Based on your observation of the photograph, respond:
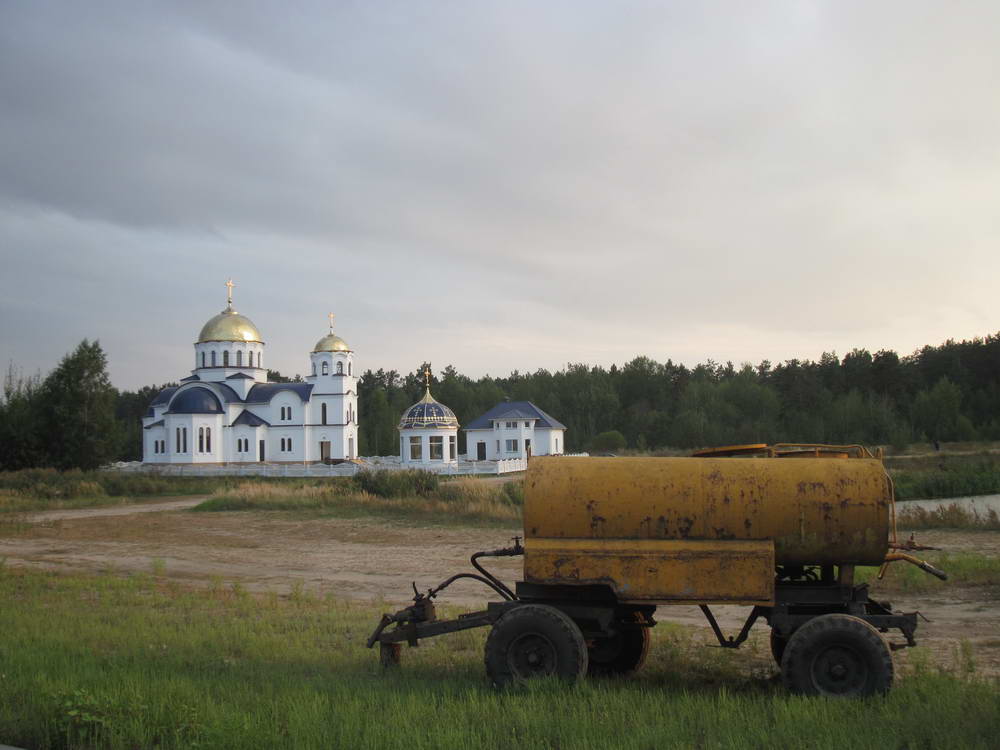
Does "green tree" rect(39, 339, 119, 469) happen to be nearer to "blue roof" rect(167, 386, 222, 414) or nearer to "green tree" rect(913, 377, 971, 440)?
"blue roof" rect(167, 386, 222, 414)

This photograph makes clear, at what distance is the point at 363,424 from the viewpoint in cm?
11100

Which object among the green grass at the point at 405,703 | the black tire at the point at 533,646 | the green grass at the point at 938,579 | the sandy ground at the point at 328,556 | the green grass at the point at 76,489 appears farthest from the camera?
the green grass at the point at 76,489

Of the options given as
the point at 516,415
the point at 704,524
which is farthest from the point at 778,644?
the point at 516,415

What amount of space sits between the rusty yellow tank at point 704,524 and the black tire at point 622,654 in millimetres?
1611

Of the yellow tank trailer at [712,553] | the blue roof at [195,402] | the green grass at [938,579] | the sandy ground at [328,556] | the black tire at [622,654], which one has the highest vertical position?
the blue roof at [195,402]

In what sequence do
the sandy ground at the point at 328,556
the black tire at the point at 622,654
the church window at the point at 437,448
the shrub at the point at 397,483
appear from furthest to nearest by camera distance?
1. the church window at the point at 437,448
2. the shrub at the point at 397,483
3. the sandy ground at the point at 328,556
4. the black tire at the point at 622,654

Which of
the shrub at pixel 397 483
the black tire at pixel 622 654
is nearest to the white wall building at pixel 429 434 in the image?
the shrub at pixel 397 483

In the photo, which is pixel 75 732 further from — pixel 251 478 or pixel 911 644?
pixel 251 478

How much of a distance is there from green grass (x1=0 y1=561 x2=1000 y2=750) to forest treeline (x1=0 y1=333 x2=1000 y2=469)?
59759mm

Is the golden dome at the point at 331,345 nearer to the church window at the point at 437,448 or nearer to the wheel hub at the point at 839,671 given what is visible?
the church window at the point at 437,448

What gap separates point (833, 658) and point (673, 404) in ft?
359

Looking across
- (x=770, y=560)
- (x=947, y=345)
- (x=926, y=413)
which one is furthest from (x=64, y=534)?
(x=947, y=345)

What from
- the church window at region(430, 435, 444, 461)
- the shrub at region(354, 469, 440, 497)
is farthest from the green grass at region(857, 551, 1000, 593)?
the church window at region(430, 435, 444, 461)

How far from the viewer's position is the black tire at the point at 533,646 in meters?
7.91
